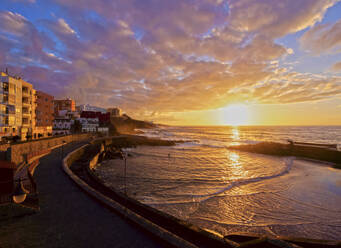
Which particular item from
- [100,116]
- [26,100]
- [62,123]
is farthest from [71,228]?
[100,116]

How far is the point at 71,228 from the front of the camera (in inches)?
260

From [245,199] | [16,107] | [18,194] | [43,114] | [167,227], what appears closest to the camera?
[18,194]

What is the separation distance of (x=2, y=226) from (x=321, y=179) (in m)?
31.4

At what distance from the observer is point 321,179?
21062 mm

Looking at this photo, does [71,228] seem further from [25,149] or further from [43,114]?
[43,114]

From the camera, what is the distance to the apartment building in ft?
103

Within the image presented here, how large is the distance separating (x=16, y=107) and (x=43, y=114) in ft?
41.5

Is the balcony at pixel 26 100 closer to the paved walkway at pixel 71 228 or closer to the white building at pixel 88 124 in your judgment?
the white building at pixel 88 124

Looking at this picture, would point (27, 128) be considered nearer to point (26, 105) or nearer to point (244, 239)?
point (26, 105)

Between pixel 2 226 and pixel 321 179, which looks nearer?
pixel 2 226

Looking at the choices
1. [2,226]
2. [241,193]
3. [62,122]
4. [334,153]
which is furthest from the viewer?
[62,122]

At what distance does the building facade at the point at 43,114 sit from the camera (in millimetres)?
43944

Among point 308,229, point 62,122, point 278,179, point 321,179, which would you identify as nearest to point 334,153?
point 321,179

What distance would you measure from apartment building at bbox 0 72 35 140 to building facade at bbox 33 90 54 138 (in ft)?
8.88
